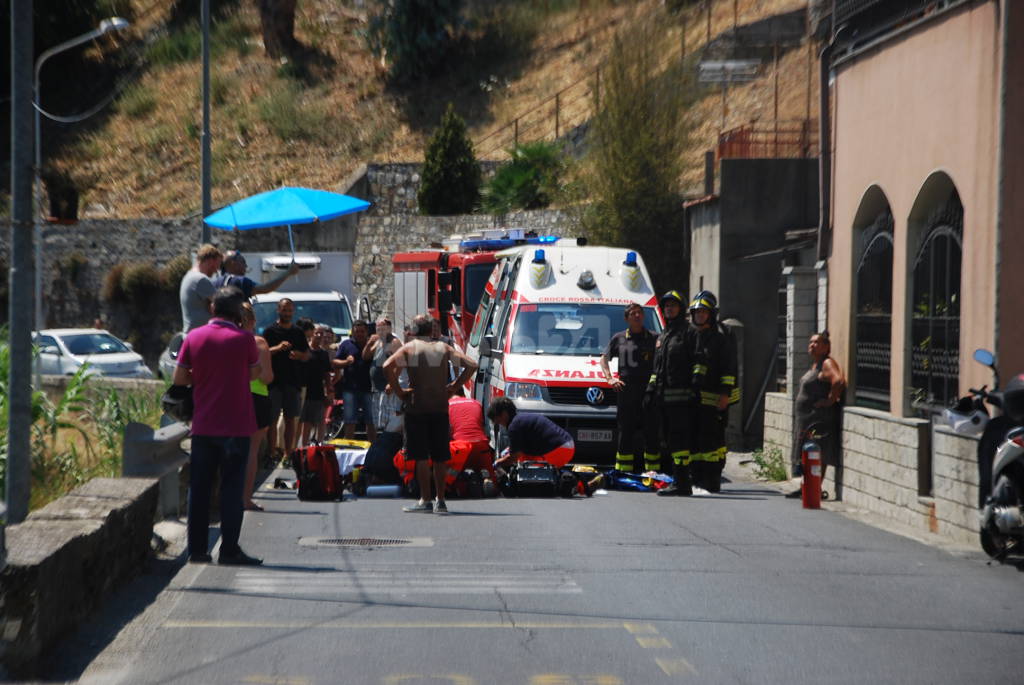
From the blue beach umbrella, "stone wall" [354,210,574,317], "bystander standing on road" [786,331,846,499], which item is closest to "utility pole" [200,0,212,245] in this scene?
the blue beach umbrella

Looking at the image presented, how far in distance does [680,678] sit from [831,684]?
65 cm

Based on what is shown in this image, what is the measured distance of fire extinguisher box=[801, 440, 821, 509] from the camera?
44.8ft

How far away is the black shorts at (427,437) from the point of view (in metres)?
12.7

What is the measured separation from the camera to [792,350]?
16.9 metres

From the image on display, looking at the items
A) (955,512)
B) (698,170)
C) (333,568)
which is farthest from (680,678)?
(698,170)

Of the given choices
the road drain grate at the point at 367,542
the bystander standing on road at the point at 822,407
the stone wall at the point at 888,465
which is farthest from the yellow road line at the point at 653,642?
the bystander standing on road at the point at 822,407

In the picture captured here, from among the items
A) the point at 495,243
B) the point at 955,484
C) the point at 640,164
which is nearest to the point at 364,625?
the point at 955,484

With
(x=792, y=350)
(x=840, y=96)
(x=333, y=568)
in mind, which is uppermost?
(x=840, y=96)

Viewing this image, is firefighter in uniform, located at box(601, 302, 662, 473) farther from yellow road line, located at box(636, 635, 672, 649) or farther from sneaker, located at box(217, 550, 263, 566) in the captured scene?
yellow road line, located at box(636, 635, 672, 649)

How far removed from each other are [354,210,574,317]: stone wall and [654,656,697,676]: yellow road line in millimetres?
27672

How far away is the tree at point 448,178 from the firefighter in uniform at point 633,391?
21.9 meters

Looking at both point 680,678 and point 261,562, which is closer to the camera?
point 680,678

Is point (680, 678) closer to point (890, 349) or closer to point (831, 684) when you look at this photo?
point (831, 684)

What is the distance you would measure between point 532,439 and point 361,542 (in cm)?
447
